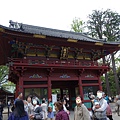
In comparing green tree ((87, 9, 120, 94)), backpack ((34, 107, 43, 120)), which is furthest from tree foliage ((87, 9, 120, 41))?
backpack ((34, 107, 43, 120))

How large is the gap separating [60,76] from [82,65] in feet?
8.24

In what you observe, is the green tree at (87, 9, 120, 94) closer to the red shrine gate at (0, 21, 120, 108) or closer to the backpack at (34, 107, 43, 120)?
the red shrine gate at (0, 21, 120, 108)

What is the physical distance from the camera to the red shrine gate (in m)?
12.2

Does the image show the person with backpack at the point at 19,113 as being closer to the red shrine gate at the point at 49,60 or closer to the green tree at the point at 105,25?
the red shrine gate at the point at 49,60

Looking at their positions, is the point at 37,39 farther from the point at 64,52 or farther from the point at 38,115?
the point at 38,115

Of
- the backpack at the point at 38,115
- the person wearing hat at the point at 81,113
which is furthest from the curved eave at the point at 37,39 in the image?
the person wearing hat at the point at 81,113

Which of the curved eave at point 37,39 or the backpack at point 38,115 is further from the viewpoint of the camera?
the curved eave at point 37,39

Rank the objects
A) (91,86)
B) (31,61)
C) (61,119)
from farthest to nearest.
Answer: (91,86)
(31,61)
(61,119)

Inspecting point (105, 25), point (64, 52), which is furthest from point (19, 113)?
point (105, 25)

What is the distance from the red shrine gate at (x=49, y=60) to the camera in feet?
39.9

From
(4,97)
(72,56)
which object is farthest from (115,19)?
(4,97)

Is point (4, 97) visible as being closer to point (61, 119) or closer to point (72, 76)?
point (72, 76)

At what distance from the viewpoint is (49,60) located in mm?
14320

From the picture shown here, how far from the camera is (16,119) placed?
3.14 m
